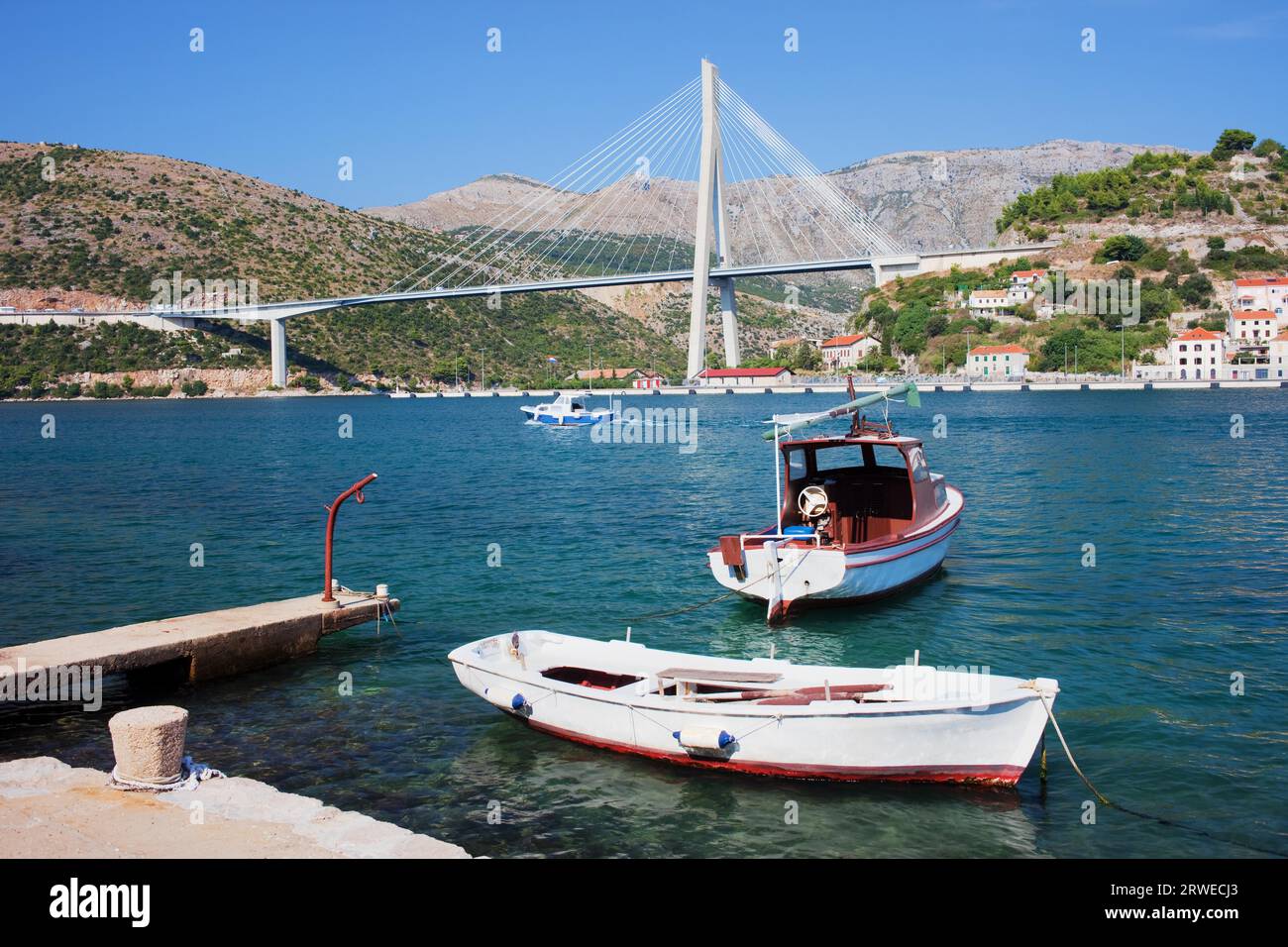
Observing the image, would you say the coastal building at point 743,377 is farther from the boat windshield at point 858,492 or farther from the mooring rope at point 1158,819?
the mooring rope at point 1158,819

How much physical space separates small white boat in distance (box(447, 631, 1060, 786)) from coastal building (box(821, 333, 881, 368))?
127 metres

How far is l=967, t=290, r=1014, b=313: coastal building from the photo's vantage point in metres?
125

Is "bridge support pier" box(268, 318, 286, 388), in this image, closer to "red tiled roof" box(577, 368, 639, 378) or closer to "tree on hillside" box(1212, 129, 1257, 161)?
"red tiled roof" box(577, 368, 639, 378)

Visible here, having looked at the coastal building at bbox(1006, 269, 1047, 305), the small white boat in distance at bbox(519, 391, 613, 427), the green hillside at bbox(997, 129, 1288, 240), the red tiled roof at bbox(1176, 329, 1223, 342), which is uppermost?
the green hillside at bbox(997, 129, 1288, 240)

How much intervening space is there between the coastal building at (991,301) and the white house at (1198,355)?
65.4 feet

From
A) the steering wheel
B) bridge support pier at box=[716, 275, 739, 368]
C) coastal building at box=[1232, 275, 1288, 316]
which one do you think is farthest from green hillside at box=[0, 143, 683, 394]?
the steering wheel

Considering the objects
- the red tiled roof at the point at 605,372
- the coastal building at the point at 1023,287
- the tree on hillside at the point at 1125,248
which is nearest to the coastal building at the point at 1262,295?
the tree on hillside at the point at 1125,248

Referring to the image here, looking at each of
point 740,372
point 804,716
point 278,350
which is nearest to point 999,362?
point 740,372

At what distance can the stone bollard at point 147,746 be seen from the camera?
784cm

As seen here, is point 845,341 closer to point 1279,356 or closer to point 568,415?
point 1279,356

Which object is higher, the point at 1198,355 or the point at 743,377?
the point at 1198,355

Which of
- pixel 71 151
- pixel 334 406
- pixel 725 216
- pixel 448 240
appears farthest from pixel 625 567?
pixel 448 240

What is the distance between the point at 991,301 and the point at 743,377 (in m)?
32.0

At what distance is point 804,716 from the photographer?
30.7 feet
